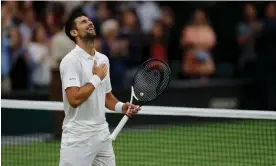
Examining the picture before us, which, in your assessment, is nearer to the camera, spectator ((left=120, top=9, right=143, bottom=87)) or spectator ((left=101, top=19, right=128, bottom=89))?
spectator ((left=101, top=19, right=128, bottom=89))

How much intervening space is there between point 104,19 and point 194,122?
2.45 meters

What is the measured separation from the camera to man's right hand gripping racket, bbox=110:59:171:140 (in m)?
8.63

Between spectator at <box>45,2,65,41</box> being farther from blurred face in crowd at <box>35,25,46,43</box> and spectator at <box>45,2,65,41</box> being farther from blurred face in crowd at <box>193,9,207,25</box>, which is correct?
blurred face in crowd at <box>193,9,207,25</box>

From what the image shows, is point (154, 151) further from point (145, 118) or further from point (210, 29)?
point (210, 29)

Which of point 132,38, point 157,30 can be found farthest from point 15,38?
point 157,30

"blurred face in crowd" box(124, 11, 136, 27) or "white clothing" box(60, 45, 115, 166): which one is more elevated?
"white clothing" box(60, 45, 115, 166)

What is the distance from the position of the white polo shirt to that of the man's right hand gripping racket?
1.54ft

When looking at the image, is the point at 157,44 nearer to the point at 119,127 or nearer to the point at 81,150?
the point at 119,127

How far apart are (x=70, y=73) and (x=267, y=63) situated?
29.3 feet

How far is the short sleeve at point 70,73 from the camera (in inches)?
313

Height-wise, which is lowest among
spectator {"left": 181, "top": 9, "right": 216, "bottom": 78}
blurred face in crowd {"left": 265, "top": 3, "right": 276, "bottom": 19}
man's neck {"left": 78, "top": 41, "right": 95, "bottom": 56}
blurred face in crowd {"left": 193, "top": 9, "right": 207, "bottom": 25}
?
spectator {"left": 181, "top": 9, "right": 216, "bottom": 78}

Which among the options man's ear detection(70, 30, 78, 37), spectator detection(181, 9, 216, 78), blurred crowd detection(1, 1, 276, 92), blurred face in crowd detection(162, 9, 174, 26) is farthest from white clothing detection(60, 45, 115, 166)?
blurred face in crowd detection(162, 9, 174, 26)

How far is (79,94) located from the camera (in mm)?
7910

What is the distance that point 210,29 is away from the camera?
57.1 ft
